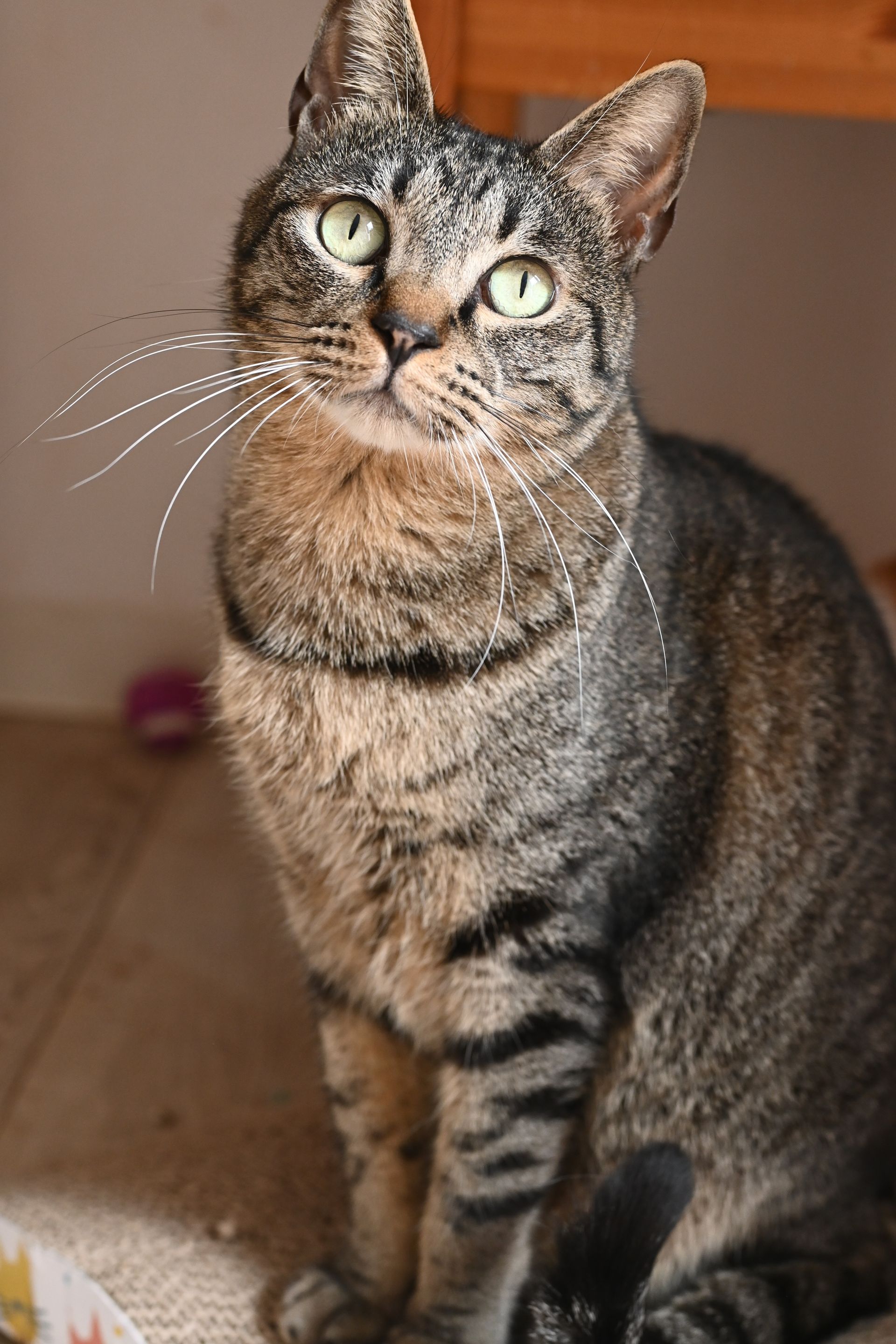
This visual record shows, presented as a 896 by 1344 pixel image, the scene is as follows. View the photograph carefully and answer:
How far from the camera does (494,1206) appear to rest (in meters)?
1.03

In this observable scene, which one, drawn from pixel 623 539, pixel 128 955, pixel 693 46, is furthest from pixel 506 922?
pixel 128 955

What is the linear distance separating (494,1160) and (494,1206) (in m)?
0.04

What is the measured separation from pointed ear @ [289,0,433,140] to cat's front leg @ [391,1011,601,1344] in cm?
70

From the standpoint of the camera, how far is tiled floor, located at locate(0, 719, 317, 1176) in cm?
159

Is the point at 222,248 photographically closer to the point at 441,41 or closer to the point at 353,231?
the point at 441,41

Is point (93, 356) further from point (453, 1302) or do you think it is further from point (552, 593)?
point (453, 1302)

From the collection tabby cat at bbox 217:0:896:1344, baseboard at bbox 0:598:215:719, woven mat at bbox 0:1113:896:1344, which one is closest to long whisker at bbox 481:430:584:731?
tabby cat at bbox 217:0:896:1344

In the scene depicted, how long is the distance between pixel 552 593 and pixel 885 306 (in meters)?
1.08

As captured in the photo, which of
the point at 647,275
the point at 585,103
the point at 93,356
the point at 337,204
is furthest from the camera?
the point at 93,356

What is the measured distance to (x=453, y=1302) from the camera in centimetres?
105

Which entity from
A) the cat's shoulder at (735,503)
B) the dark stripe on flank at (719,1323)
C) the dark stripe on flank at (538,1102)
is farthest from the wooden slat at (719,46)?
the dark stripe on flank at (719,1323)

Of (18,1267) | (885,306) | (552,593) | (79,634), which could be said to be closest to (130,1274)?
(18,1267)

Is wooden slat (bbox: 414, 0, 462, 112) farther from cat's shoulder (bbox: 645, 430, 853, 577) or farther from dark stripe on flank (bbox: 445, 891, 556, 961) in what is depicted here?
Answer: dark stripe on flank (bbox: 445, 891, 556, 961)

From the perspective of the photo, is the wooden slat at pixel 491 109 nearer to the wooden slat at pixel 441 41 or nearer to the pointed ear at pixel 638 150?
the wooden slat at pixel 441 41
